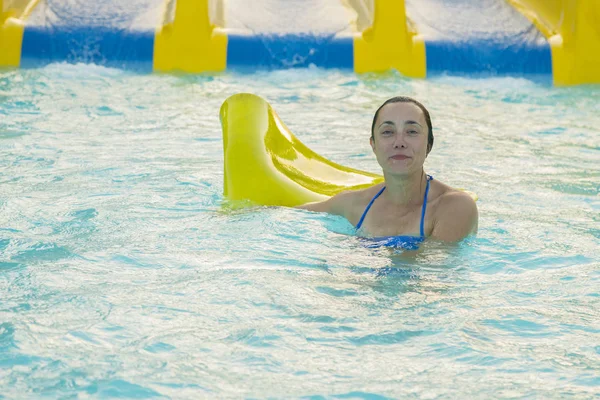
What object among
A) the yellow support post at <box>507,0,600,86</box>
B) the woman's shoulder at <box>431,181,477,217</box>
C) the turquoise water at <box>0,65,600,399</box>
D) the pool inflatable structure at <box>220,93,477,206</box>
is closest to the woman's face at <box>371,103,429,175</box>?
the woman's shoulder at <box>431,181,477,217</box>

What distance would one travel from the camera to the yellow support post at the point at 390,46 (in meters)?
8.38

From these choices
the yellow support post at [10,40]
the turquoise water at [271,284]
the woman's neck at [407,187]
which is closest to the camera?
the turquoise water at [271,284]

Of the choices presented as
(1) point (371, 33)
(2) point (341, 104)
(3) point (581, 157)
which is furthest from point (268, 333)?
(1) point (371, 33)

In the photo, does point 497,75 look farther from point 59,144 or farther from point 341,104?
point 59,144

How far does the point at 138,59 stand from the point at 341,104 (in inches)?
92.1

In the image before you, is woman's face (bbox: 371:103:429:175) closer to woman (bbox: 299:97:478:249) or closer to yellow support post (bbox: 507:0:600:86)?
woman (bbox: 299:97:478:249)

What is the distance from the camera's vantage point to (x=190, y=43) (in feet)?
27.6

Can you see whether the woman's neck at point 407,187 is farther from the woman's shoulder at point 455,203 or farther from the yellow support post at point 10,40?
the yellow support post at point 10,40

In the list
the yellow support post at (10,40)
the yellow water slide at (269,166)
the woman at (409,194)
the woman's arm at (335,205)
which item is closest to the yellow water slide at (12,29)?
the yellow support post at (10,40)

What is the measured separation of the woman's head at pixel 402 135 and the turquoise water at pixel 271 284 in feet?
1.13

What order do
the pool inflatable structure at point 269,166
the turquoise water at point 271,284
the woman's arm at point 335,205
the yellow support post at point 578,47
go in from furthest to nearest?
the yellow support post at point 578,47, the pool inflatable structure at point 269,166, the woman's arm at point 335,205, the turquoise water at point 271,284

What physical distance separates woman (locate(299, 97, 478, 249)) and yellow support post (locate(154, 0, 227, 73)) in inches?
199

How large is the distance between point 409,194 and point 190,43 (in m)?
5.28

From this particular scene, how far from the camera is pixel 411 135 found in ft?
11.1
